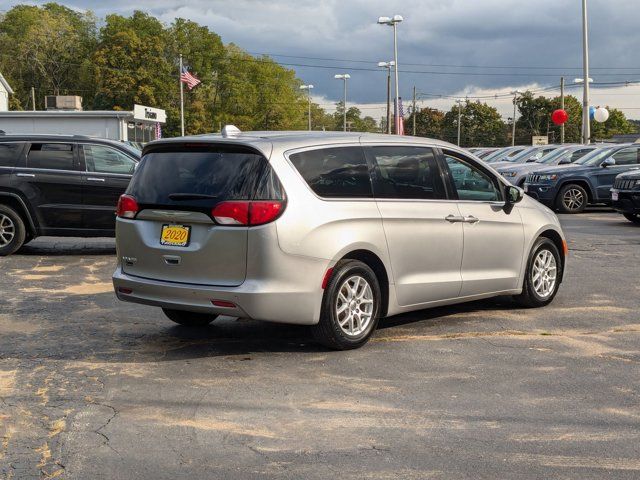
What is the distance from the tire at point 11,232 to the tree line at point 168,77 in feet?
234

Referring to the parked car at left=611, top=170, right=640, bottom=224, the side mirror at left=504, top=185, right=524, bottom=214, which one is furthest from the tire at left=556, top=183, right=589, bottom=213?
the side mirror at left=504, top=185, right=524, bottom=214

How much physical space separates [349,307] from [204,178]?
1452 millimetres

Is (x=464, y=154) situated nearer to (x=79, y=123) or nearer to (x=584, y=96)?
(x=584, y=96)

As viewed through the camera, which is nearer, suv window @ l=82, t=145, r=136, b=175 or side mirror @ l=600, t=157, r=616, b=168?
suv window @ l=82, t=145, r=136, b=175

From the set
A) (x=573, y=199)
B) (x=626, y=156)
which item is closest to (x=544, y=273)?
(x=573, y=199)

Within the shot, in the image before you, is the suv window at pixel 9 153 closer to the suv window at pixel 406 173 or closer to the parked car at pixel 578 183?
the suv window at pixel 406 173

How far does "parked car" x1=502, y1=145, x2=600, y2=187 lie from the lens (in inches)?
954

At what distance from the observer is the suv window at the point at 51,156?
1324 cm

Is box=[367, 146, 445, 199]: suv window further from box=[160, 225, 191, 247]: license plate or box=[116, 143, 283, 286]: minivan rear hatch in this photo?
box=[160, 225, 191, 247]: license plate

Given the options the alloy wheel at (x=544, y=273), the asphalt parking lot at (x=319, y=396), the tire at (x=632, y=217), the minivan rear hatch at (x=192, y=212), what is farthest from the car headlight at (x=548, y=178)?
the minivan rear hatch at (x=192, y=212)

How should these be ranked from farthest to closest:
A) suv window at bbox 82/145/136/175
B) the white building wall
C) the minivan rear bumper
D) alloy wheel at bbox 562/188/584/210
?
the white building wall → alloy wheel at bbox 562/188/584/210 → suv window at bbox 82/145/136/175 → the minivan rear bumper

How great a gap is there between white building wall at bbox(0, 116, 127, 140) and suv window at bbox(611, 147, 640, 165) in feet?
86.5

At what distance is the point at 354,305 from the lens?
273 inches

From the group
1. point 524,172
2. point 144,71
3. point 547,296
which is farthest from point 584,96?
point 144,71
